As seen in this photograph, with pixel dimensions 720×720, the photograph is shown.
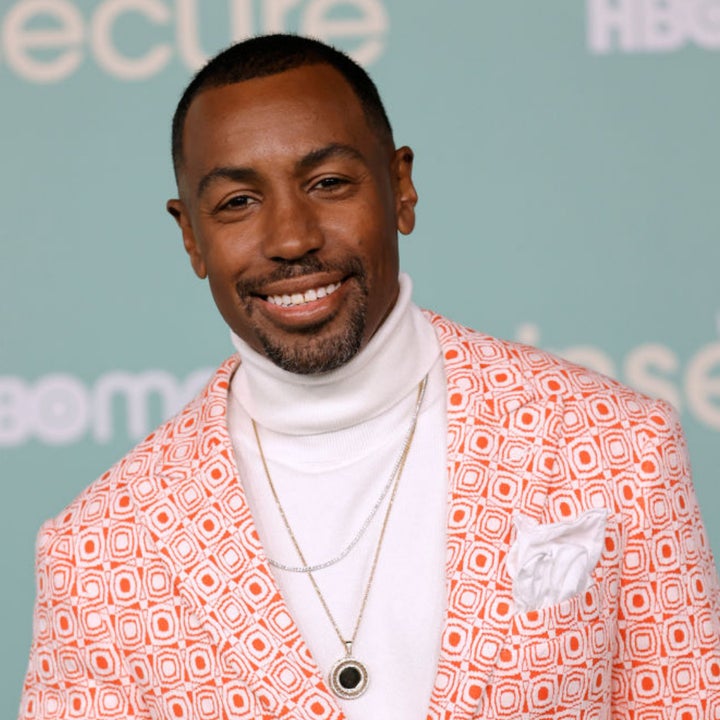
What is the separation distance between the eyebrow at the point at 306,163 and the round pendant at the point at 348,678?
642mm

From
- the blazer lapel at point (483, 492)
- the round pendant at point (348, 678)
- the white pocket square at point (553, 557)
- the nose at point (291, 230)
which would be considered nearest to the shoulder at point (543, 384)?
the blazer lapel at point (483, 492)

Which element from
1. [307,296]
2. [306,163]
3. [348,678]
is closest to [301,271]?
[307,296]

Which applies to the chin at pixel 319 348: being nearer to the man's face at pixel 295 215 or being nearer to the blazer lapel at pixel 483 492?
the man's face at pixel 295 215

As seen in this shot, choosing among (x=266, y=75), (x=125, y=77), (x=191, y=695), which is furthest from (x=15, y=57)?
(x=191, y=695)

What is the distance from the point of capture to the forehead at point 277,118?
2.15m

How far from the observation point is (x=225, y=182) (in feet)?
7.10

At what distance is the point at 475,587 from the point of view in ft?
6.82

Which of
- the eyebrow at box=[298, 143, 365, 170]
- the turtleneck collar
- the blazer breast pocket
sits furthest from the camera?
the turtleneck collar

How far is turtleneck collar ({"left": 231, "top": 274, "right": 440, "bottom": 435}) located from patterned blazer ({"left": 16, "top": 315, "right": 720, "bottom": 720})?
0.07 m

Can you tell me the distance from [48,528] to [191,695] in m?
0.31

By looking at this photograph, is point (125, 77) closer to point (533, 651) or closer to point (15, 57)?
point (15, 57)

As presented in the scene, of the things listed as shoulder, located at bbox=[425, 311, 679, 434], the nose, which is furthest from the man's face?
shoulder, located at bbox=[425, 311, 679, 434]

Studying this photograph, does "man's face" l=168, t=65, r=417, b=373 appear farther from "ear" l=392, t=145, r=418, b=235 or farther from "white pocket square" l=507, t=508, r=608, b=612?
"white pocket square" l=507, t=508, r=608, b=612

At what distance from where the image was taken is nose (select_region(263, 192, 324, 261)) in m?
2.10
